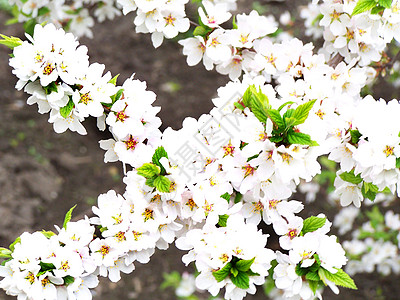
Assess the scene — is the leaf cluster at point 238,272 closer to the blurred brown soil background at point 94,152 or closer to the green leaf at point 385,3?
the green leaf at point 385,3

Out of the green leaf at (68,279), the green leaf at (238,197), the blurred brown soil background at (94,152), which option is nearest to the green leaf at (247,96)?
the green leaf at (238,197)

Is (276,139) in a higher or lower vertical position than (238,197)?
higher

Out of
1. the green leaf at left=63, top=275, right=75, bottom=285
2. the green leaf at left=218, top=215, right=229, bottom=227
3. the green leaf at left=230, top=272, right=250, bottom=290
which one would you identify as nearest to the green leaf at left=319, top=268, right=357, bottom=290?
the green leaf at left=230, top=272, right=250, bottom=290

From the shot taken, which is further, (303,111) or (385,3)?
(385,3)

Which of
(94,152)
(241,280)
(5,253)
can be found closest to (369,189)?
(241,280)

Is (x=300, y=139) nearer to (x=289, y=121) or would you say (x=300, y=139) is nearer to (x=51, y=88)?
(x=289, y=121)

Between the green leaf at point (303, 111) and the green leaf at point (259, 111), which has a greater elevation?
the green leaf at point (259, 111)

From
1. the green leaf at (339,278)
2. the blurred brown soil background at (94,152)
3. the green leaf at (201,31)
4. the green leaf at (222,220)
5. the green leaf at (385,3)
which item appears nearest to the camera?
the green leaf at (339,278)
